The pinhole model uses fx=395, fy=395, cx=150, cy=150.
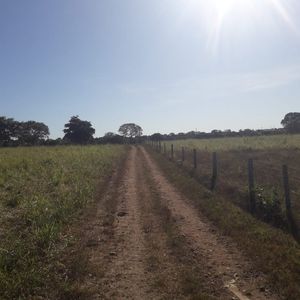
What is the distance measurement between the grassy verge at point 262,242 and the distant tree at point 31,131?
98149mm

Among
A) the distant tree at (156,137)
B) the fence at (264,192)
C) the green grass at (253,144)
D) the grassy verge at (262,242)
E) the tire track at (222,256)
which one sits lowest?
the tire track at (222,256)

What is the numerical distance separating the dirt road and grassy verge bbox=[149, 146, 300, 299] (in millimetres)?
257

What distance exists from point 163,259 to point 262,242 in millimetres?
2361

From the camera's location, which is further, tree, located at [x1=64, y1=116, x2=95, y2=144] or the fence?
tree, located at [x1=64, y1=116, x2=95, y2=144]

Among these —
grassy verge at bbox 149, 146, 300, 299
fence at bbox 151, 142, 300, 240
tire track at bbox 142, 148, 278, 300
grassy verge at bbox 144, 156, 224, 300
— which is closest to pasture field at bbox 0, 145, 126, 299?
grassy verge at bbox 144, 156, 224, 300

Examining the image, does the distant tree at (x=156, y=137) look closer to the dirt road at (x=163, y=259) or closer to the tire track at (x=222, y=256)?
the dirt road at (x=163, y=259)

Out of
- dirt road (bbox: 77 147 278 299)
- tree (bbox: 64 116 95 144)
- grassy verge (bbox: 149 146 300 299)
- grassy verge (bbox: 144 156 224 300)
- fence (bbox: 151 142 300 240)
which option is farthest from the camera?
tree (bbox: 64 116 95 144)

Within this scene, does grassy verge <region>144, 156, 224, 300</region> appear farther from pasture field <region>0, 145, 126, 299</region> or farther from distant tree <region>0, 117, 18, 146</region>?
distant tree <region>0, 117, 18, 146</region>

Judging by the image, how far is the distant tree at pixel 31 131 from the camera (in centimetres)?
10931

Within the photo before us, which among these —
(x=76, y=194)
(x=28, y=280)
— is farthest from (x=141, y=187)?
(x=28, y=280)

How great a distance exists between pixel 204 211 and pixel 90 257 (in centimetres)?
527

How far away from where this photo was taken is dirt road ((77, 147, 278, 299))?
6172mm

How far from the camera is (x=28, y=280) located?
6.51 meters

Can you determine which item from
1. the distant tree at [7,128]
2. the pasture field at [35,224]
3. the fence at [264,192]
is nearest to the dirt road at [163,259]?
the pasture field at [35,224]
